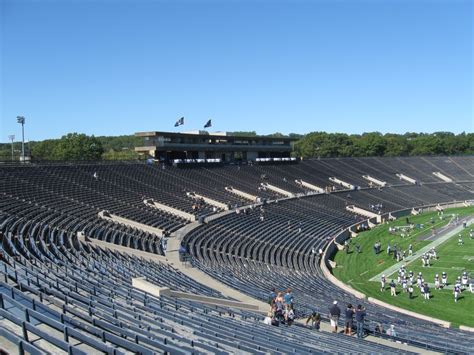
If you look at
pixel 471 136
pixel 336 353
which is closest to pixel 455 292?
pixel 336 353

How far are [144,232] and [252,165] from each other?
1368 inches

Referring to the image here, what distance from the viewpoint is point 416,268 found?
1307 inches

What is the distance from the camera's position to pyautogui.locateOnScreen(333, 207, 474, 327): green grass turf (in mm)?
24281

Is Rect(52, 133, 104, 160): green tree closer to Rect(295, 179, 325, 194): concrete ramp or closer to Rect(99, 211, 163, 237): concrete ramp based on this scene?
Rect(295, 179, 325, 194): concrete ramp

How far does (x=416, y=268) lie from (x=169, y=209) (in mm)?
19603

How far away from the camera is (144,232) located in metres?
30.2

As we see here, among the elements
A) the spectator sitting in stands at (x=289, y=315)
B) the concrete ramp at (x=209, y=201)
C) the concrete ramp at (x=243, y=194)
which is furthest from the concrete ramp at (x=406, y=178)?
the spectator sitting in stands at (x=289, y=315)

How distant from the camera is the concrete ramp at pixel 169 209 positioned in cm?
3752

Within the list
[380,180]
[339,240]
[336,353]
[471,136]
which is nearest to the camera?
[336,353]

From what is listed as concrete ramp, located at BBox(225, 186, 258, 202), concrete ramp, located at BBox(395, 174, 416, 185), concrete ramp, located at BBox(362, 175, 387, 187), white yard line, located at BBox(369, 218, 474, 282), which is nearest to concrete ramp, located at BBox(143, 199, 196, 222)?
Result: concrete ramp, located at BBox(225, 186, 258, 202)

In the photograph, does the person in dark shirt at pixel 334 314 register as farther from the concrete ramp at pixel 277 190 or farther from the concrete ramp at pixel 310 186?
the concrete ramp at pixel 310 186

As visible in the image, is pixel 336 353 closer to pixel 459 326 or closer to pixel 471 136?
pixel 459 326

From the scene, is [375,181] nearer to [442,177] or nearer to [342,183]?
[342,183]

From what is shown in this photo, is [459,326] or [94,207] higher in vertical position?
[94,207]
